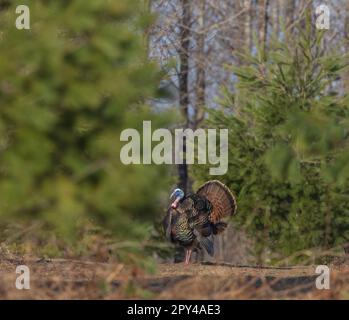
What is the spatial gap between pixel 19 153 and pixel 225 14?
19988mm

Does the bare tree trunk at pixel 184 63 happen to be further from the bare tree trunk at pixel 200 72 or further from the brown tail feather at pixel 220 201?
the brown tail feather at pixel 220 201

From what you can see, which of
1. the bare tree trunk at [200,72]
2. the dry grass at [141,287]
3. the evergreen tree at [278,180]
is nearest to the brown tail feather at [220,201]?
the evergreen tree at [278,180]

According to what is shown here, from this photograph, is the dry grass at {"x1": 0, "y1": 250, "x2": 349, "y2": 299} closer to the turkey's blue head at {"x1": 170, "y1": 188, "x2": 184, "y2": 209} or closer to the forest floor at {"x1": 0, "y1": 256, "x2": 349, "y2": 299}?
the forest floor at {"x1": 0, "y1": 256, "x2": 349, "y2": 299}

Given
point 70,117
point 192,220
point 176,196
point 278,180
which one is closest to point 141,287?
point 70,117

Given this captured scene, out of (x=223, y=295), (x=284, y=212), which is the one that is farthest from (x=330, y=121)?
(x=284, y=212)

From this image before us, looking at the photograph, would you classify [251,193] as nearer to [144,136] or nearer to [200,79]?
[144,136]

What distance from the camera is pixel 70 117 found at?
5.38 m

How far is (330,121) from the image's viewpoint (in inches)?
246

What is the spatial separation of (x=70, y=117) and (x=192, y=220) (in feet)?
16.4

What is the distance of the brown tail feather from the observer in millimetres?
10773

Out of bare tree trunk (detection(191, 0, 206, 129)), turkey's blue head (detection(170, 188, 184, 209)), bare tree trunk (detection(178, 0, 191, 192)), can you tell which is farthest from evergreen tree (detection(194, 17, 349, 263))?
bare tree trunk (detection(191, 0, 206, 129))

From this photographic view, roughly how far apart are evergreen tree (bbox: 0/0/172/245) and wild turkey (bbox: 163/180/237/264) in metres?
4.41

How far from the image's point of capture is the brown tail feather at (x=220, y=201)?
10.8 m

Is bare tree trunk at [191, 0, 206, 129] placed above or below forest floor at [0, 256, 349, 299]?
above
